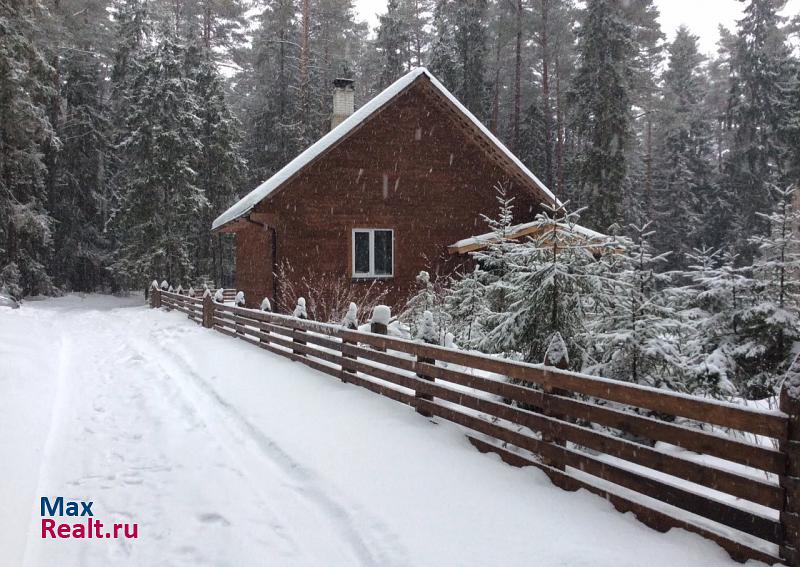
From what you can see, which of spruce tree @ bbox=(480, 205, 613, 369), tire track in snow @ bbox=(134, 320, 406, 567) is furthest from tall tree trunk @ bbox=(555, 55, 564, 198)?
tire track in snow @ bbox=(134, 320, 406, 567)

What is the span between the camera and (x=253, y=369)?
959cm

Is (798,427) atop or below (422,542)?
atop

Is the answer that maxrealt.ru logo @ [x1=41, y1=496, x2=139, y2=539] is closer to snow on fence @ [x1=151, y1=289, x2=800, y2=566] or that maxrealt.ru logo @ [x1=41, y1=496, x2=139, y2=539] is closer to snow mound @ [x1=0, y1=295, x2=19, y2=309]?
snow on fence @ [x1=151, y1=289, x2=800, y2=566]

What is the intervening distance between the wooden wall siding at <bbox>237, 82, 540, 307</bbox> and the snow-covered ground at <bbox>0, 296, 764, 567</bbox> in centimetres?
806

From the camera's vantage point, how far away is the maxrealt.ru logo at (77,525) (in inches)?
156

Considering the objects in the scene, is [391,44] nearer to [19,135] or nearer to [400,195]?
[19,135]

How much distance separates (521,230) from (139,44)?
2839 cm

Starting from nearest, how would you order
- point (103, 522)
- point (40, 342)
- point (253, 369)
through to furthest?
point (103, 522)
point (253, 369)
point (40, 342)

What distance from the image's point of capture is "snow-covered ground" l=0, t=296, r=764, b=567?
3615mm

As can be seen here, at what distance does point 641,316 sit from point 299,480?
402 cm

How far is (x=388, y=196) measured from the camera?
16.6 meters

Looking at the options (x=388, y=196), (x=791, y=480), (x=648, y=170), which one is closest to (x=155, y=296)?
(x=388, y=196)

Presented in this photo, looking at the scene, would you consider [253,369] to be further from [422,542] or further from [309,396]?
[422,542]

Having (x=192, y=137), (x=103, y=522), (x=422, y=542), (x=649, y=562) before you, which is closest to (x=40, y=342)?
(x=103, y=522)
